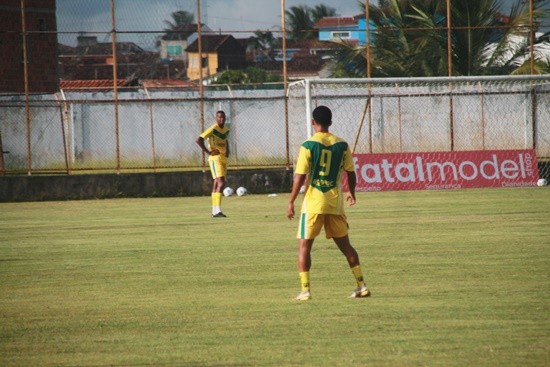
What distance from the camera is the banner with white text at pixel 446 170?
27.5m

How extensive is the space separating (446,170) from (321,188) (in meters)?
18.2

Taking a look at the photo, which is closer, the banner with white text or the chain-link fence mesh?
the banner with white text

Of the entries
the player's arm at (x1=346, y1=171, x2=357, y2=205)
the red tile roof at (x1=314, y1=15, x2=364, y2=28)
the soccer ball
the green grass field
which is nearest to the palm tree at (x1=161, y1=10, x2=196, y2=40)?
the soccer ball

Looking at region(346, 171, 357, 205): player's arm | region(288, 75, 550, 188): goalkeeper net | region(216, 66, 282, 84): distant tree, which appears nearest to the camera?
region(346, 171, 357, 205): player's arm

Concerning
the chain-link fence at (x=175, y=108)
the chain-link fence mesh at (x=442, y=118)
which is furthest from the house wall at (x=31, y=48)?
A: the chain-link fence mesh at (x=442, y=118)

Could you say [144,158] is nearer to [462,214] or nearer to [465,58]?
[465,58]

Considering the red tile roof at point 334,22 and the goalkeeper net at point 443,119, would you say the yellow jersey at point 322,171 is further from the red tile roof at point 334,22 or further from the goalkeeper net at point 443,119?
the red tile roof at point 334,22

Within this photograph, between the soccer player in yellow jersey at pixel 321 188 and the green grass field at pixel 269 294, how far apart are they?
559mm

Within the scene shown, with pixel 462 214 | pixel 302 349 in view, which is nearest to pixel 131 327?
pixel 302 349

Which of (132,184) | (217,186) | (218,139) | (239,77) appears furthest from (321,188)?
(239,77)

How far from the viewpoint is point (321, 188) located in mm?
10039

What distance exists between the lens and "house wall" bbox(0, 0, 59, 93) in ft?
94.7

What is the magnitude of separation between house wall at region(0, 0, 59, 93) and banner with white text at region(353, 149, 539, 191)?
9.57 m

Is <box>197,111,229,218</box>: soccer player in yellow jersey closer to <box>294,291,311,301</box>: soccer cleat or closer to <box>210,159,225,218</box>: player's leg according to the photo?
<box>210,159,225,218</box>: player's leg
